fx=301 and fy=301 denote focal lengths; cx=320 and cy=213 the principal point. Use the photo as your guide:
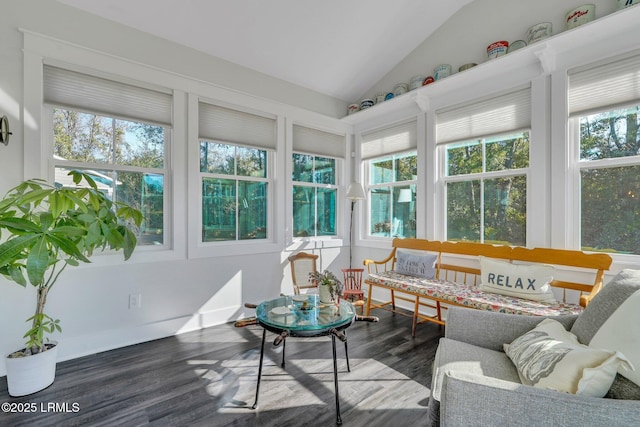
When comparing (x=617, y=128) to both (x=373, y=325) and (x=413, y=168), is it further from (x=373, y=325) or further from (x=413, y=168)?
(x=373, y=325)

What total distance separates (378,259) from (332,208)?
3.26ft

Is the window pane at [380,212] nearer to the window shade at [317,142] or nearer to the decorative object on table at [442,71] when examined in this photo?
the window shade at [317,142]

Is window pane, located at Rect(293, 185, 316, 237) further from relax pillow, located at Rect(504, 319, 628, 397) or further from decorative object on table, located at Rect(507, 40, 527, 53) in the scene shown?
relax pillow, located at Rect(504, 319, 628, 397)

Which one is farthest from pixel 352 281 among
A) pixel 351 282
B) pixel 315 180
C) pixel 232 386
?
pixel 232 386

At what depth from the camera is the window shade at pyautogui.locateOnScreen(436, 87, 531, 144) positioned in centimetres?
286

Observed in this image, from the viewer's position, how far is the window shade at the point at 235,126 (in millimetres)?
3199

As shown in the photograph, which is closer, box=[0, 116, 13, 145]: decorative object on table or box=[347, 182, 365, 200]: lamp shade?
box=[0, 116, 13, 145]: decorative object on table

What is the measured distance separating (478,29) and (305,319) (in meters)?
3.41

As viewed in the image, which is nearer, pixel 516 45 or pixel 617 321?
pixel 617 321

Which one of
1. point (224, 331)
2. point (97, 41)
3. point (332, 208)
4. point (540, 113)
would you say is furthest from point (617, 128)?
point (97, 41)

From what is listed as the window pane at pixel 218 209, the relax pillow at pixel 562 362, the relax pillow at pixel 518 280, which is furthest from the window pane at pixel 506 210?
the window pane at pixel 218 209

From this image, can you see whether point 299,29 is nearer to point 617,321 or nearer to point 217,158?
point 217,158

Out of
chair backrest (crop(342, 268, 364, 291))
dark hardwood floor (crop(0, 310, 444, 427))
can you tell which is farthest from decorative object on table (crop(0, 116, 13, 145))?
chair backrest (crop(342, 268, 364, 291))

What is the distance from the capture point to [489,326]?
5.53ft
